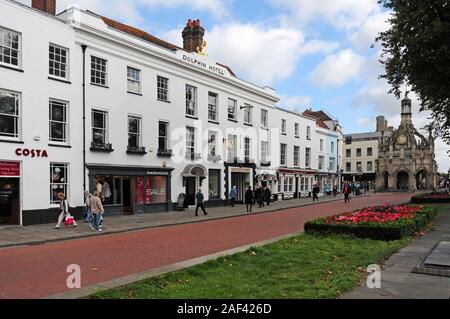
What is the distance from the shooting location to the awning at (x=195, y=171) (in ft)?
89.4

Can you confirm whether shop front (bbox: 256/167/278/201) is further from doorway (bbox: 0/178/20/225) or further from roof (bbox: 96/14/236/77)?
doorway (bbox: 0/178/20/225)

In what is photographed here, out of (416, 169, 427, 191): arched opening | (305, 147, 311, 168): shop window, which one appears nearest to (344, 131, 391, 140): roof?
(416, 169, 427, 191): arched opening

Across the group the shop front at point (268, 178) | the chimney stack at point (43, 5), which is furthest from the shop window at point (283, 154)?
the chimney stack at point (43, 5)

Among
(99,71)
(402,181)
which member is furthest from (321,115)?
(99,71)

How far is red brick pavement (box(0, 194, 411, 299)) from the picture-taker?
25.7ft

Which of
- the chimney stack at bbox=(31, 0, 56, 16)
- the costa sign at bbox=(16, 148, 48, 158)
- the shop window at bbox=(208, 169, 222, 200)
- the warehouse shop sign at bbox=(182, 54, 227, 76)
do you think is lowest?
the shop window at bbox=(208, 169, 222, 200)

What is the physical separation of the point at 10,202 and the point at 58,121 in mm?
4326

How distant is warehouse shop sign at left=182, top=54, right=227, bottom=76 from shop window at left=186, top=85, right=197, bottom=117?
1657 millimetres

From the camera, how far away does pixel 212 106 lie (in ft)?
101

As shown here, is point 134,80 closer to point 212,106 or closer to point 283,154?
point 212,106

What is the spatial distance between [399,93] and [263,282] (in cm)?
1736

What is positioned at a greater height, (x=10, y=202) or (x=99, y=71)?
(x=99, y=71)

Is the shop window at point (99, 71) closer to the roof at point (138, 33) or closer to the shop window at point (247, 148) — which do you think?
the roof at point (138, 33)
